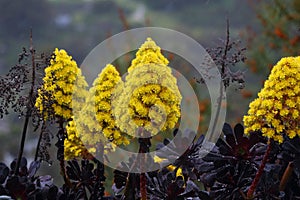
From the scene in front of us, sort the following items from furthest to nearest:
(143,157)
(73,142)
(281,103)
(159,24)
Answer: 1. (159,24)
2. (73,142)
3. (143,157)
4. (281,103)

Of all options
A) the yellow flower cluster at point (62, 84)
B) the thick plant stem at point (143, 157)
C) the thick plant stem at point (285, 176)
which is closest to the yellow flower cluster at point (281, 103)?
the thick plant stem at point (285, 176)

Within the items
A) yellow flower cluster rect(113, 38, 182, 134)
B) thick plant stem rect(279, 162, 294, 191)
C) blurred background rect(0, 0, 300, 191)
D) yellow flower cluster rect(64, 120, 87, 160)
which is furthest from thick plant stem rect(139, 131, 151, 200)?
blurred background rect(0, 0, 300, 191)

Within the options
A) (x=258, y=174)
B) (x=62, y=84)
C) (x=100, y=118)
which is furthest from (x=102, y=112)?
(x=258, y=174)

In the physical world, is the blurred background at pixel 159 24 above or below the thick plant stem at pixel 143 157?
above

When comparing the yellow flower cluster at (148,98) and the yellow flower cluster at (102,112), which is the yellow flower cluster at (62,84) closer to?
the yellow flower cluster at (102,112)

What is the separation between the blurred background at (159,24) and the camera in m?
3.97

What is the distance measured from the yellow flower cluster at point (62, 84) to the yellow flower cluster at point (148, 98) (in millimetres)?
172

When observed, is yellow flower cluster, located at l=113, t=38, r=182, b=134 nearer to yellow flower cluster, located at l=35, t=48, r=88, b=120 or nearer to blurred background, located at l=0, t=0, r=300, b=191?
yellow flower cluster, located at l=35, t=48, r=88, b=120

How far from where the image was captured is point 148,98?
3.89 feet

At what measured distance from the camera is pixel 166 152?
1404mm

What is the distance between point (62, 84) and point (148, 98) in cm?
27

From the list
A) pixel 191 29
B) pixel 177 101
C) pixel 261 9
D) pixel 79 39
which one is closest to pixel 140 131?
pixel 177 101

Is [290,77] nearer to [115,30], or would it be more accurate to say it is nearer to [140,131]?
[140,131]

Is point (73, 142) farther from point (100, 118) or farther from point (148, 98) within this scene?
point (148, 98)
